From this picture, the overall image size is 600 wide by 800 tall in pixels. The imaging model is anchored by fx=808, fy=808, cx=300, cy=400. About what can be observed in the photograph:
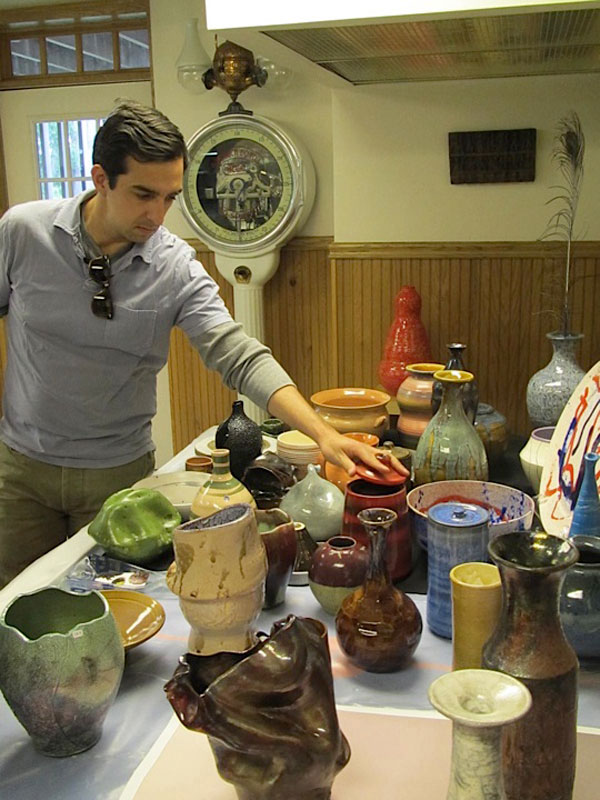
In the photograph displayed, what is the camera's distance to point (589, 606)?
1.10 metres

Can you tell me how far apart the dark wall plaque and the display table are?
6.67 feet

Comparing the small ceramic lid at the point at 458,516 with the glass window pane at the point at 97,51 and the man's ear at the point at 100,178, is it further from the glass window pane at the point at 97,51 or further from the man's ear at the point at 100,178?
the glass window pane at the point at 97,51

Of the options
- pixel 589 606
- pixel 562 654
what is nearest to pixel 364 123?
pixel 589 606

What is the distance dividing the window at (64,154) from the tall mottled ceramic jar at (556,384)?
272 centimetres

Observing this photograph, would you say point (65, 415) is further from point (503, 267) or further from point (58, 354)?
point (503, 267)

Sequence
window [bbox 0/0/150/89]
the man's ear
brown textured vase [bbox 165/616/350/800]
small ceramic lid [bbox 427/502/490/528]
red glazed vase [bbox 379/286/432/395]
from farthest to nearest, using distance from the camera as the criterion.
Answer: window [bbox 0/0/150/89] < red glazed vase [bbox 379/286/432/395] < the man's ear < small ceramic lid [bbox 427/502/490/528] < brown textured vase [bbox 165/616/350/800]

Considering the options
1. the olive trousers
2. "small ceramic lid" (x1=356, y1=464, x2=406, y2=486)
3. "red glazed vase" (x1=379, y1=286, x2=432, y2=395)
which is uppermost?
"red glazed vase" (x1=379, y1=286, x2=432, y2=395)

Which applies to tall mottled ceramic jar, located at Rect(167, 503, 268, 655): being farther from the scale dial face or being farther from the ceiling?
the scale dial face

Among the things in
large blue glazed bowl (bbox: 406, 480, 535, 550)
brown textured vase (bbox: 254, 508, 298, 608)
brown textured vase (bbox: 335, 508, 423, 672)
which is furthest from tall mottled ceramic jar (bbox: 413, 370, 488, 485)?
brown textured vase (bbox: 335, 508, 423, 672)

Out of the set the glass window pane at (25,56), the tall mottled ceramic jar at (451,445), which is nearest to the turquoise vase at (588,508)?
the tall mottled ceramic jar at (451,445)

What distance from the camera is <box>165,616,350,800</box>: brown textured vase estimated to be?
794mm

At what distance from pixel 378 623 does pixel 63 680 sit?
0.42 meters

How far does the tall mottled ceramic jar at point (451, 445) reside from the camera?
5.12 feet

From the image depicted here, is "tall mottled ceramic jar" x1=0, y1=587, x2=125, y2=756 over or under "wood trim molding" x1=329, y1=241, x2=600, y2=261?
under
